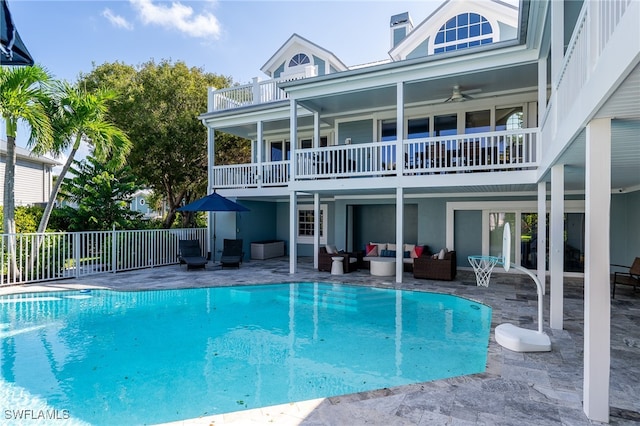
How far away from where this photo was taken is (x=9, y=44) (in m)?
5.00

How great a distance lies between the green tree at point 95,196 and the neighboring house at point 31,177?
7.86 m

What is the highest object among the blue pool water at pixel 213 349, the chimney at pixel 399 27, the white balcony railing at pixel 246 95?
the chimney at pixel 399 27

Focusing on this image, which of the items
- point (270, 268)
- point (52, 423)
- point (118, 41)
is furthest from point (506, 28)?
point (118, 41)

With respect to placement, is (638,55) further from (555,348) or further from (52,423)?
(52,423)

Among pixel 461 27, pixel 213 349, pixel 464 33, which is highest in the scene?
pixel 461 27

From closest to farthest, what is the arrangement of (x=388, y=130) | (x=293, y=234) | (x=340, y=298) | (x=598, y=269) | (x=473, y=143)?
(x=598, y=269)
(x=340, y=298)
(x=473, y=143)
(x=293, y=234)
(x=388, y=130)

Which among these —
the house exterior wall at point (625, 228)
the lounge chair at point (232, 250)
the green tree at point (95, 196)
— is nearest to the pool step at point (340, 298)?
the lounge chair at point (232, 250)

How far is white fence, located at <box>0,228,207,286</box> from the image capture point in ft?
30.6

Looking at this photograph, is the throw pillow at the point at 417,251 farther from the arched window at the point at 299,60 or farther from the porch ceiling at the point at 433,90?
the arched window at the point at 299,60

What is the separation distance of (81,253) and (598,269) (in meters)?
12.4

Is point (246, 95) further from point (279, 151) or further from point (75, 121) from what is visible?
point (75, 121)

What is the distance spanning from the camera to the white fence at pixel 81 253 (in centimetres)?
934

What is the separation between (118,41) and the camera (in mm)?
17656

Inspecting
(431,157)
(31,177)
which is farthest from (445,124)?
(31,177)
